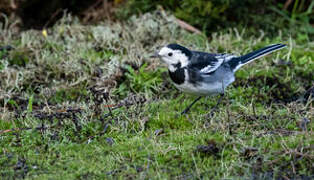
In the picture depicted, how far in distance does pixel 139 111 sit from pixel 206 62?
93 centimetres

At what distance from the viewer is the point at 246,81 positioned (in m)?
5.80

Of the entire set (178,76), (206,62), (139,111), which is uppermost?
(206,62)

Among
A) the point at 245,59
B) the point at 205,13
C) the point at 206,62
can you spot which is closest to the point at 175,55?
the point at 206,62

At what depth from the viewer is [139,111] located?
476 cm

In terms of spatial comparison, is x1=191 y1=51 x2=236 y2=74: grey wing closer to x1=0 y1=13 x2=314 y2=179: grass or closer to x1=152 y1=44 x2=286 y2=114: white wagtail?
x1=152 y1=44 x2=286 y2=114: white wagtail

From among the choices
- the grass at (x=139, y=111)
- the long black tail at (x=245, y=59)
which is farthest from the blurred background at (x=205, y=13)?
the long black tail at (x=245, y=59)

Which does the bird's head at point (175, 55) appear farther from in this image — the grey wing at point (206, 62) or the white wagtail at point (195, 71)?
the grey wing at point (206, 62)

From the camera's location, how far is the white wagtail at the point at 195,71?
16.2 feet

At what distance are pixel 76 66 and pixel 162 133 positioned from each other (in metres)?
1.94

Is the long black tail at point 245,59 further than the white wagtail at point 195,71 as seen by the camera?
Yes

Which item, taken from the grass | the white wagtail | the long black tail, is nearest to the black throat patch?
the white wagtail

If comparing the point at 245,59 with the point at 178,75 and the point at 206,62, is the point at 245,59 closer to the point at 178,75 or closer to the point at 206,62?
the point at 206,62

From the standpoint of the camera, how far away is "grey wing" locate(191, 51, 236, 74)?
16.5ft

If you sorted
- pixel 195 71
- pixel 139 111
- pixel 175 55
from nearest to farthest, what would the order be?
1. pixel 139 111
2. pixel 195 71
3. pixel 175 55
